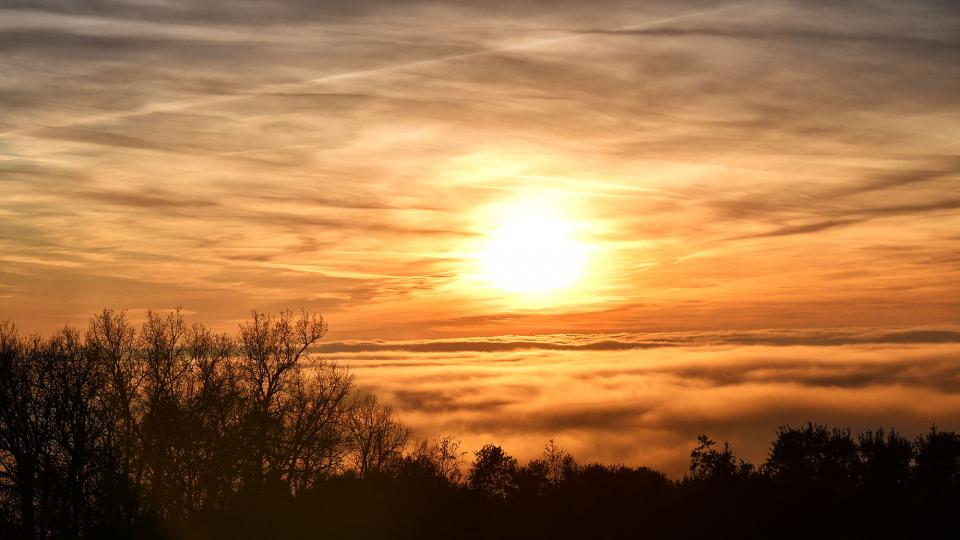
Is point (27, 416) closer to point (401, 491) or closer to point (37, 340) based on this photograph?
point (37, 340)

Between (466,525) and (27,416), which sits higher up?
(27,416)

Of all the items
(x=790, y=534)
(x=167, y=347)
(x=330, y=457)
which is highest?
(x=167, y=347)

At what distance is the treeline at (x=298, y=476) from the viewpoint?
172ft

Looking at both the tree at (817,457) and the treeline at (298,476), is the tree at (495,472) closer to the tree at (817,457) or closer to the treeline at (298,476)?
the treeline at (298,476)

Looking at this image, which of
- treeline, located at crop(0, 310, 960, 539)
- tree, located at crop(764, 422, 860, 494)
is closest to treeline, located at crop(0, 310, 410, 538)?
treeline, located at crop(0, 310, 960, 539)

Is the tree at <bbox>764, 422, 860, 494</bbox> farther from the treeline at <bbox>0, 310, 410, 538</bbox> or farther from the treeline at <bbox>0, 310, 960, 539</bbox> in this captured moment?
the treeline at <bbox>0, 310, 410, 538</bbox>

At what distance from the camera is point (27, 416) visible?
67562mm

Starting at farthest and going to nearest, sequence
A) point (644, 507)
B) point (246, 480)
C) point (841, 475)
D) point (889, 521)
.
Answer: point (841, 475), point (246, 480), point (644, 507), point (889, 521)

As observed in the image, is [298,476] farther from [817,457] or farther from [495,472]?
[817,457]

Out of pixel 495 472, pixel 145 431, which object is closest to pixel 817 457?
pixel 495 472

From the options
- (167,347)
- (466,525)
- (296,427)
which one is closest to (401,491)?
(466,525)

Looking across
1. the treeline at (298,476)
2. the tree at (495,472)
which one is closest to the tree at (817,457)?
the treeline at (298,476)

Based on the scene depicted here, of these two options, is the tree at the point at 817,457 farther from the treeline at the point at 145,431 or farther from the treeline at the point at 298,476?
the treeline at the point at 145,431

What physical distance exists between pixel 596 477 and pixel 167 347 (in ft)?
111
